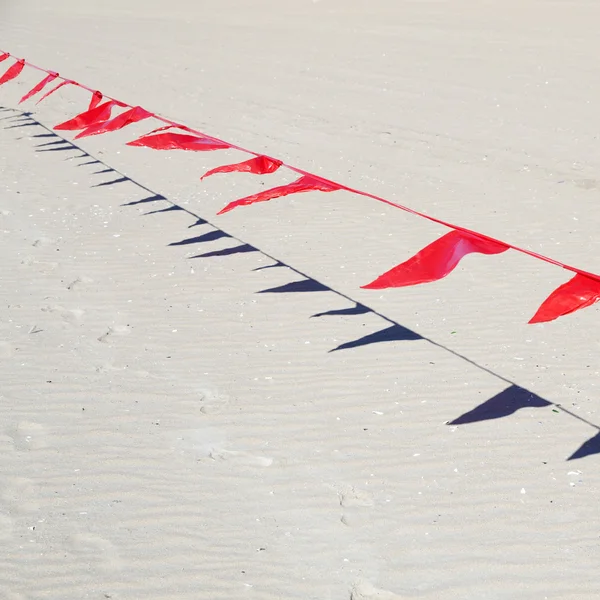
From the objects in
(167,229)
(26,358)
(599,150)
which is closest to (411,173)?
(599,150)

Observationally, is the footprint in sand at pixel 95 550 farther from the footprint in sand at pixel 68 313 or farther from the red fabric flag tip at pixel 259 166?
the red fabric flag tip at pixel 259 166

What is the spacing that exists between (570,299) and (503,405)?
1.08 m

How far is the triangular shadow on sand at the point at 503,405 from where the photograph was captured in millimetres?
5668

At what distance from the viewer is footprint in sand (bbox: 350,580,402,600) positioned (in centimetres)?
417

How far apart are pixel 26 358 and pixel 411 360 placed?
2.56 metres

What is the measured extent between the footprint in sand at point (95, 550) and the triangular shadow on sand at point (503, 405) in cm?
210

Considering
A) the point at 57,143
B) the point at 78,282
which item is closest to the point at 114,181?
the point at 57,143

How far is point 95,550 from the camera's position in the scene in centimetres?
451

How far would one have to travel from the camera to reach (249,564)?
14.5ft

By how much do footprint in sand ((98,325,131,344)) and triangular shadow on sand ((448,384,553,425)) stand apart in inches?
99.9

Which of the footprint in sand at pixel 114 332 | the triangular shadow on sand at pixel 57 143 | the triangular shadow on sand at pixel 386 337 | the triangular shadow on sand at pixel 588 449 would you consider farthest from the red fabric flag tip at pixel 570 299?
the triangular shadow on sand at pixel 57 143

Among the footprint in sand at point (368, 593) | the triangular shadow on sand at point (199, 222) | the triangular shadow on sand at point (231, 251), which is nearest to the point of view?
the footprint in sand at point (368, 593)

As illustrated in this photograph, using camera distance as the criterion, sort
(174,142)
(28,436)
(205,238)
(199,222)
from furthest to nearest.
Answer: (199,222), (174,142), (205,238), (28,436)

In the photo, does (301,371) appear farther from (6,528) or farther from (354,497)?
(6,528)
